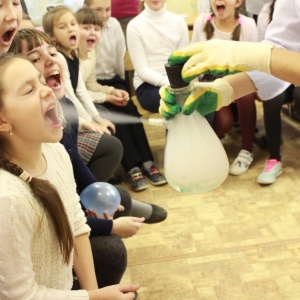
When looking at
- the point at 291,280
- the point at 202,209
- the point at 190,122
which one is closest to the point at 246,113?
the point at 202,209

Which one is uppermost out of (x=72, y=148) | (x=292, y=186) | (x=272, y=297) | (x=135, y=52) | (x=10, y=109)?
(x=10, y=109)

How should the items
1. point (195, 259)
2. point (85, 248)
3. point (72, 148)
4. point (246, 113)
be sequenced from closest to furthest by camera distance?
point (85, 248), point (72, 148), point (195, 259), point (246, 113)

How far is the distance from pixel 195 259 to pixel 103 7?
1743 millimetres

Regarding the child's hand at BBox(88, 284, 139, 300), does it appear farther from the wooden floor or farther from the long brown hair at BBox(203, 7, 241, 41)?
the long brown hair at BBox(203, 7, 241, 41)

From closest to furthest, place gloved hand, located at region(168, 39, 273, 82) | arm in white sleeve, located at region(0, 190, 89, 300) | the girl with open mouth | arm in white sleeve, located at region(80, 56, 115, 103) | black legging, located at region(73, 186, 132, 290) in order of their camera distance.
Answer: arm in white sleeve, located at region(0, 190, 89, 300) < gloved hand, located at region(168, 39, 273, 82) < the girl with open mouth < black legging, located at region(73, 186, 132, 290) < arm in white sleeve, located at region(80, 56, 115, 103)

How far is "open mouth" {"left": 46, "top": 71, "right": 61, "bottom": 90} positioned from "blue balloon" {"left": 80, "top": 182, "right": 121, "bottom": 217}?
14.8 inches

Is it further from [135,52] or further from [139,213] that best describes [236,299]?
[135,52]

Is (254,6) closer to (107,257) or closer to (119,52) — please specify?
(119,52)

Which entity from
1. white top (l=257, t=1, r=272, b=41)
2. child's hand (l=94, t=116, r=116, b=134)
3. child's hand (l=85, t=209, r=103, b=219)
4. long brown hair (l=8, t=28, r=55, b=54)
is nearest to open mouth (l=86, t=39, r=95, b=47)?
child's hand (l=94, t=116, r=116, b=134)

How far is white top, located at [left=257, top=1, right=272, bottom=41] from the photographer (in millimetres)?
3227

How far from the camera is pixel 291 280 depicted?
2.07 metres

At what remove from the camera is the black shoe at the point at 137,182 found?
2.99 metres

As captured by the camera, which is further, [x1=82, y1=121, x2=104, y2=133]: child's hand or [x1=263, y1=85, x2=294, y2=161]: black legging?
[x1=263, y1=85, x2=294, y2=161]: black legging

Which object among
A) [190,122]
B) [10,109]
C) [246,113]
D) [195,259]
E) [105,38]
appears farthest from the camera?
[105,38]
